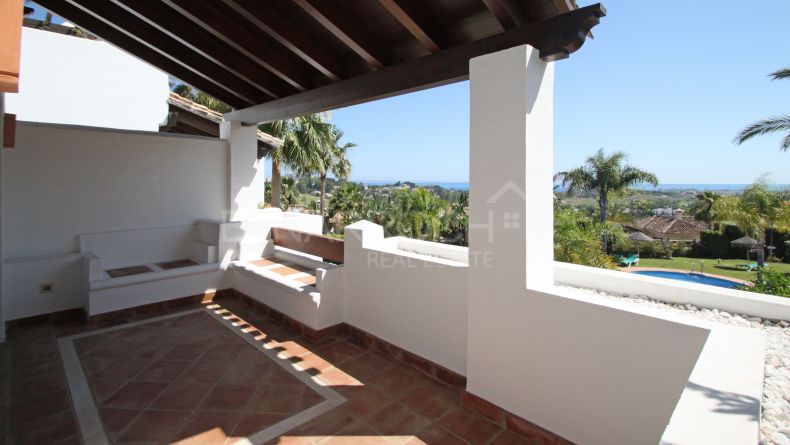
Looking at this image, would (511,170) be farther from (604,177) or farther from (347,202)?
(604,177)

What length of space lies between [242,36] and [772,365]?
6268 mm

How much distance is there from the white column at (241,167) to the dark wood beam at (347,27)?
4086mm

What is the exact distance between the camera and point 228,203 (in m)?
7.96

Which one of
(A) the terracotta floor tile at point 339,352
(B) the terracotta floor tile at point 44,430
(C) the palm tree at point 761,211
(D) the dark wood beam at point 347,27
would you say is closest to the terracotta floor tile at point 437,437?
(A) the terracotta floor tile at point 339,352

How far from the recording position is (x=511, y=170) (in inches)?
Answer: 131

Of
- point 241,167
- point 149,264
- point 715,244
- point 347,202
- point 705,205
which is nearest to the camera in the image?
point 149,264

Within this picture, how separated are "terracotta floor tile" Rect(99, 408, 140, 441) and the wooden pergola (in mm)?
4280

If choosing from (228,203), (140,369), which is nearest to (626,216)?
(228,203)

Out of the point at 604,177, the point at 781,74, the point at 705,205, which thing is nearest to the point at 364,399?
the point at 781,74

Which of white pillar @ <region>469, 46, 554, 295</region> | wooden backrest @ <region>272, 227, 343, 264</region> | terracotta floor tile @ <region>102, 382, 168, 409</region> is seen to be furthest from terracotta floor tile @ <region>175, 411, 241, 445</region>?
wooden backrest @ <region>272, 227, 343, 264</region>

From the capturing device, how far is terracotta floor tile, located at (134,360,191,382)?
423cm

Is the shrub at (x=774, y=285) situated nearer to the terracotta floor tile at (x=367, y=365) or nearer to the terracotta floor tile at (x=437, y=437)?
the terracotta floor tile at (x=437, y=437)

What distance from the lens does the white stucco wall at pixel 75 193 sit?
5723 millimetres

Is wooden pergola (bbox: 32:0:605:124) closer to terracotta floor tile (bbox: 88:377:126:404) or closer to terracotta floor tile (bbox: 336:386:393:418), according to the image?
terracotta floor tile (bbox: 336:386:393:418)
